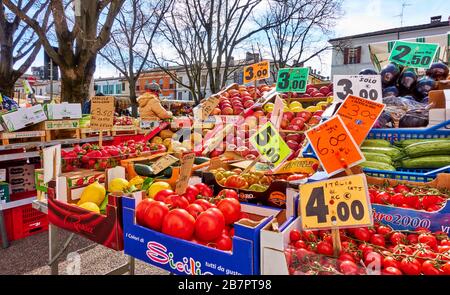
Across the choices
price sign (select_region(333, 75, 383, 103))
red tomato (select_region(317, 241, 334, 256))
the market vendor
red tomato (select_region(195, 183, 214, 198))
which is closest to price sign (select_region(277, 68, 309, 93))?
price sign (select_region(333, 75, 383, 103))

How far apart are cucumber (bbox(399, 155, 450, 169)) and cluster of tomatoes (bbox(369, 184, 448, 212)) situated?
0.38m

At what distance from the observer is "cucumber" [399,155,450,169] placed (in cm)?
215

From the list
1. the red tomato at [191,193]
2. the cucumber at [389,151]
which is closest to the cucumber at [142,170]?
the red tomato at [191,193]

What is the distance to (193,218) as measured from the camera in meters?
1.65

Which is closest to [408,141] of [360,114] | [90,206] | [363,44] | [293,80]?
[360,114]

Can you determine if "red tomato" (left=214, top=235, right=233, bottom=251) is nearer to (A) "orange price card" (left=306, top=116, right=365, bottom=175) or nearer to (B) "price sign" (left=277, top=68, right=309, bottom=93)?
(A) "orange price card" (left=306, top=116, right=365, bottom=175)

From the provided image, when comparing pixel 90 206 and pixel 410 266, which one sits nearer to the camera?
pixel 410 266

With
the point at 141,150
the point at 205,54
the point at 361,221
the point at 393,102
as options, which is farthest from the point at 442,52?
the point at 205,54

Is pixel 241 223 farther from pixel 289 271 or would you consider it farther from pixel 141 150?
pixel 141 150

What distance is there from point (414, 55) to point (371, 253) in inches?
140

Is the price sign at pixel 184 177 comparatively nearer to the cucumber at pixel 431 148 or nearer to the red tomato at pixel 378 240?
the red tomato at pixel 378 240

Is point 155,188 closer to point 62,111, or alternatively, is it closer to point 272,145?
point 272,145

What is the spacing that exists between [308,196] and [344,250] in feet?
0.92

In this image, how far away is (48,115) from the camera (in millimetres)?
5141
